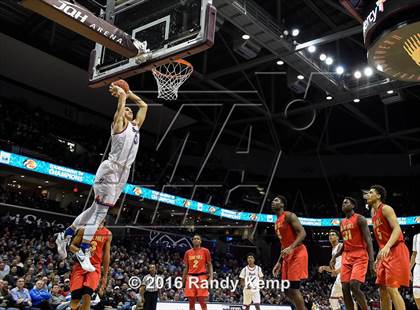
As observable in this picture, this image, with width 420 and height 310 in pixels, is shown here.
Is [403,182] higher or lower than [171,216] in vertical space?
higher

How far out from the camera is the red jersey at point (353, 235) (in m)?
5.90

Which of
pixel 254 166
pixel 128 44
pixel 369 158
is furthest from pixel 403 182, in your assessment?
pixel 128 44

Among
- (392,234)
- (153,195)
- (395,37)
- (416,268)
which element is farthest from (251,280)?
(153,195)

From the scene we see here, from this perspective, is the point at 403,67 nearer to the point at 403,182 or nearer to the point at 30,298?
the point at 30,298

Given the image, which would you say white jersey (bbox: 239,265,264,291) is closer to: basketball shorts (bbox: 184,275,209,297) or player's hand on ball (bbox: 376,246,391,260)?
basketball shorts (bbox: 184,275,209,297)

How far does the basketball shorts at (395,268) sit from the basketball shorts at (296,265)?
0.98 m

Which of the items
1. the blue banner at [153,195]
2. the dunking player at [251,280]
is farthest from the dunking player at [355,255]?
the blue banner at [153,195]

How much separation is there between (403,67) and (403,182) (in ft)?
87.3

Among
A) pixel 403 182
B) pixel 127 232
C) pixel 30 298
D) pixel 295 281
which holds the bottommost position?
pixel 30 298

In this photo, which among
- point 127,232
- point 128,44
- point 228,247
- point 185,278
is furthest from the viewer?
point 228,247

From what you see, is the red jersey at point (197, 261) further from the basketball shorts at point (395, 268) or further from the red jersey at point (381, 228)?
the basketball shorts at point (395, 268)

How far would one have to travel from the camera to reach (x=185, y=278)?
28.1 ft

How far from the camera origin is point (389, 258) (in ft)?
17.0

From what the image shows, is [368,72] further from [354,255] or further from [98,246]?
Result: [98,246]
